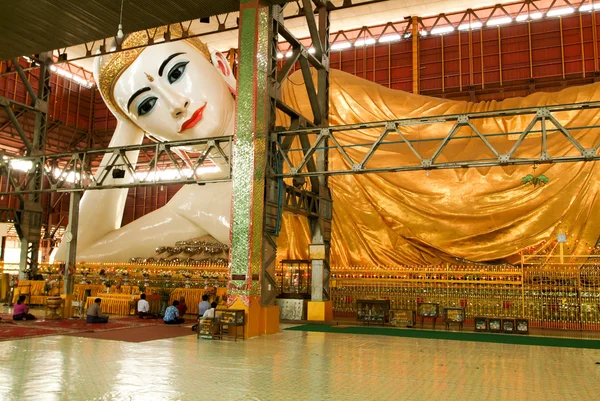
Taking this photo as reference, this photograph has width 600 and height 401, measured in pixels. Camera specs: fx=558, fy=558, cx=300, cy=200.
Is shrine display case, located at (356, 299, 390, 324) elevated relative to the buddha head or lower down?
lower down

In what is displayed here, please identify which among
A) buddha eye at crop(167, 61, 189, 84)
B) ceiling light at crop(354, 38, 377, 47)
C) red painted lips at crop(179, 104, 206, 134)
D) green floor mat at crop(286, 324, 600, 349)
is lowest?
green floor mat at crop(286, 324, 600, 349)

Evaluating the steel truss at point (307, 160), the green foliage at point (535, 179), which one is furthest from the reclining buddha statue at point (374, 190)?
the steel truss at point (307, 160)

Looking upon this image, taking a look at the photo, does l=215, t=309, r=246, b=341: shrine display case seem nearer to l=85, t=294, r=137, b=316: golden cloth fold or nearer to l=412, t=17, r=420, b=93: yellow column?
l=85, t=294, r=137, b=316: golden cloth fold

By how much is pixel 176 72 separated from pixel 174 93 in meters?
0.57

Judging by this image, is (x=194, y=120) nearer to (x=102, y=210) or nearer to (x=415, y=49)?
(x=102, y=210)

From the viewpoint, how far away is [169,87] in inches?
536

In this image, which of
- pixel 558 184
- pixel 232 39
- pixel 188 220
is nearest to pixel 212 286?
pixel 188 220

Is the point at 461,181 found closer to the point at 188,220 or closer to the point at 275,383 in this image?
the point at 188,220

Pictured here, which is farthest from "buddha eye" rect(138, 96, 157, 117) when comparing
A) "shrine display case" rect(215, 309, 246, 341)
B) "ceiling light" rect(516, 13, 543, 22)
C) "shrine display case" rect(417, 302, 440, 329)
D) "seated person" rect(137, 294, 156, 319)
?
"ceiling light" rect(516, 13, 543, 22)

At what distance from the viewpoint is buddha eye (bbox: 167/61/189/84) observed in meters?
13.7

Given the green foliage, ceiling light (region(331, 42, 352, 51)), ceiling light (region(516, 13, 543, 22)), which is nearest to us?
the green foliage

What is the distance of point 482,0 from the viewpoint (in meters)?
18.6

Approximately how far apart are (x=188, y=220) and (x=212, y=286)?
3.16 meters

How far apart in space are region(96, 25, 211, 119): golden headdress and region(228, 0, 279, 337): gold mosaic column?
5.87 metres
